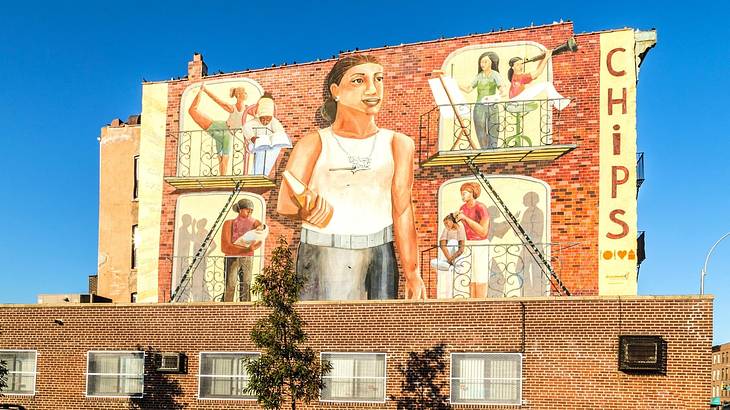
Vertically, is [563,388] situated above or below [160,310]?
below

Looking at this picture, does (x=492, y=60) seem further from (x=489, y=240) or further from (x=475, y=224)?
(x=489, y=240)

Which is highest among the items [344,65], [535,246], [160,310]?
[344,65]

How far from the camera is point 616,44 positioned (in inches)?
983

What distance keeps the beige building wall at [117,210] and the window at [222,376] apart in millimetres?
6719

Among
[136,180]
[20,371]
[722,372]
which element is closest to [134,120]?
[136,180]

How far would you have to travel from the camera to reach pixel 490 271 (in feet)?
82.1

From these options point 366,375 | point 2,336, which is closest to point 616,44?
point 366,375

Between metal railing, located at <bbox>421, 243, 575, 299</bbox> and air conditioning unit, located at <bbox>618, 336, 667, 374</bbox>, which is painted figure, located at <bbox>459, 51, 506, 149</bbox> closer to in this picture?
metal railing, located at <bbox>421, 243, 575, 299</bbox>

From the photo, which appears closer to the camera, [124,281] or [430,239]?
[430,239]

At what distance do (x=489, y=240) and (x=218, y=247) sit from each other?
8593 mm

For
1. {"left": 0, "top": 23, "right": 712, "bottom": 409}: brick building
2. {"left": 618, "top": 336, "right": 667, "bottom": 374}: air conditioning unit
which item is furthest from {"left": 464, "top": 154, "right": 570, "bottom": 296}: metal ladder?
{"left": 618, "top": 336, "right": 667, "bottom": 374}: air conditioning unit

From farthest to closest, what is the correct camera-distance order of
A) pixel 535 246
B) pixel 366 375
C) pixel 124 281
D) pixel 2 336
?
pixel 124 281
pixel 2 336
pixel 535 246
pixel 366 375

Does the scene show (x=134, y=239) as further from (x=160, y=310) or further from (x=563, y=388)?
(x=563, y=388)

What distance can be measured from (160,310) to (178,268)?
313cm
